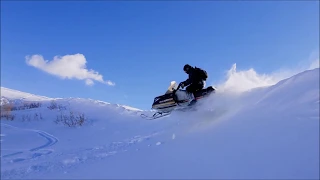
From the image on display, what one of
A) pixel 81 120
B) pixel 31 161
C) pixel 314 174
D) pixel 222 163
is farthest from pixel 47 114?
pixel 314 174

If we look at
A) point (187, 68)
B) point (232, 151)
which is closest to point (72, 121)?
point (187, 68)

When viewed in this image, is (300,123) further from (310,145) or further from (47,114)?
(47,114)

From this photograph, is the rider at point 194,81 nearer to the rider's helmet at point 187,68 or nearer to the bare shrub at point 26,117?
the rider's helmet at point 187,68

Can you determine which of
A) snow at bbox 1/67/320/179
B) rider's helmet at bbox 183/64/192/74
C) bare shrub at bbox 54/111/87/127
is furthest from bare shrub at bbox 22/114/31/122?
rider's helmet at bbox 183/64/192/74

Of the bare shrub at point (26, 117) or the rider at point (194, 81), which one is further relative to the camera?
the bare shrub at point (26, 117)

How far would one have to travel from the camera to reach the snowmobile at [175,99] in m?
8.31

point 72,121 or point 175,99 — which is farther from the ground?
point 175,99

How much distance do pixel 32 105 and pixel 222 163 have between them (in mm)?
17635

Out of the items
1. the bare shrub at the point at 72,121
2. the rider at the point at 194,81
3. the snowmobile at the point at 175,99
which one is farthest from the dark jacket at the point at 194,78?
the bare shrub at the point at 72,121

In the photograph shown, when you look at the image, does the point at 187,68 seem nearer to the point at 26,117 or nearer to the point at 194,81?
the point at 194,81

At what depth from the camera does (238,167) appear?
3.51 metres

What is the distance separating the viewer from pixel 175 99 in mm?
8719

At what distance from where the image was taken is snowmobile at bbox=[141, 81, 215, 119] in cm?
831

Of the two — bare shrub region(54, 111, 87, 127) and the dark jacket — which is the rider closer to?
the dark jacket
